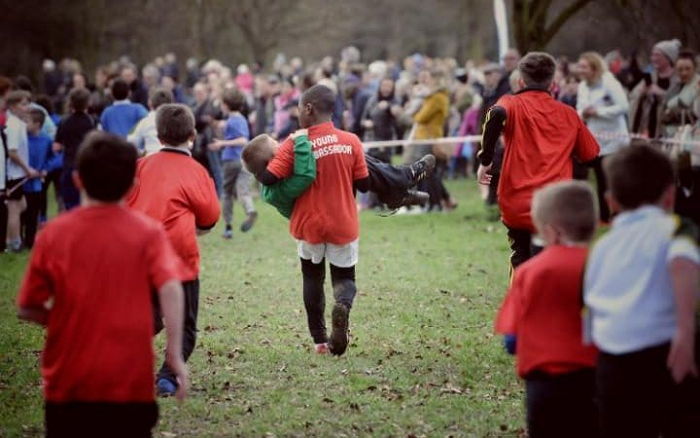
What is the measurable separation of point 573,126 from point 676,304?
170 inches

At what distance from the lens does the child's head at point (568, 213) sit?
16.4 feet

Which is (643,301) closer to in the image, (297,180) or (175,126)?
(175,126)

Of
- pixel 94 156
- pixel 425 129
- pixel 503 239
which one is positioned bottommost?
pixel 503 239

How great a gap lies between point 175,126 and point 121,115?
8974mm

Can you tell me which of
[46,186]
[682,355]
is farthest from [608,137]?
[682,355]

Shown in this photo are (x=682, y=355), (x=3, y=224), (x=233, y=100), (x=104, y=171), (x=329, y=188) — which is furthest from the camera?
(x=233, y=100)

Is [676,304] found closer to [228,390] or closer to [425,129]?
[228,390]

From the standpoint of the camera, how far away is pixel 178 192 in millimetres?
7395

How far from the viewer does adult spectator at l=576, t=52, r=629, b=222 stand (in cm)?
1537

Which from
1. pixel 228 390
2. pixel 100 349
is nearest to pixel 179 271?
pixel 100 349

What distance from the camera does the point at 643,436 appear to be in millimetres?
4812

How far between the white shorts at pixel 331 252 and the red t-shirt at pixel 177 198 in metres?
1.41

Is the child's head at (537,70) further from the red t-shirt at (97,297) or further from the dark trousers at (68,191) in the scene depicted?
the dark trousers at (68,191)

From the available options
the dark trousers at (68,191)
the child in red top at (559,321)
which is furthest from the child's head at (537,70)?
the dark trousers at (68,191)
